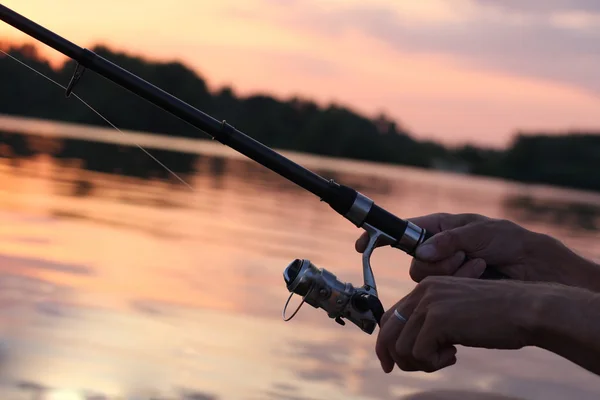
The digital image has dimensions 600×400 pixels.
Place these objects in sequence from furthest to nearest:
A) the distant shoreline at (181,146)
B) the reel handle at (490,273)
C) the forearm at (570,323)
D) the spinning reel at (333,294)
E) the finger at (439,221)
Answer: the distant shoreline at (181,146)
the finger at (439,221)
the reel handle at (490,273)
the spinning reel at (333,294)
the forearm at (570,323)

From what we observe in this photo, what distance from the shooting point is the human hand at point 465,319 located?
1514 mm

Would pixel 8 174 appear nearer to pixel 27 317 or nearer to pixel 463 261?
pixel 27 317

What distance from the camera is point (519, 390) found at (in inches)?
172

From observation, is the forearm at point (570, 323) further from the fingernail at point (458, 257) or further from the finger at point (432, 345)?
the fingernail at point (458, 257)

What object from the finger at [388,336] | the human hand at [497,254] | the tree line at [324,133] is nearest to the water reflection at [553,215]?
the human hand at [497,254]

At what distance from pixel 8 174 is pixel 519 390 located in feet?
28.4

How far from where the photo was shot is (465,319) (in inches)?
59.6

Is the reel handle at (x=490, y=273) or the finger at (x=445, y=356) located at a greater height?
the reel handle at (x=490, y=273)

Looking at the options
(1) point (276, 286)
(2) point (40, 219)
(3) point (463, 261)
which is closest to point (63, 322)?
(1) point (276, 286)

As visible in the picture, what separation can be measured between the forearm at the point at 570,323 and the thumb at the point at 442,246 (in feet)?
2.20

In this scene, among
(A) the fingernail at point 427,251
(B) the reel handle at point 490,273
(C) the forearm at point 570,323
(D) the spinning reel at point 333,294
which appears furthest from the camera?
(B) the reel handle at point 490,273

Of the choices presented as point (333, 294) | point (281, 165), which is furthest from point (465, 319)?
point (281, 165)

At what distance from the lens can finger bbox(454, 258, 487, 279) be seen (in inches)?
87.8

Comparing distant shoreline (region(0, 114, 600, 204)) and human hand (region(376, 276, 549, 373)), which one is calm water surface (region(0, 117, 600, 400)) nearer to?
human hand (region(376, 276, 549, 373))
